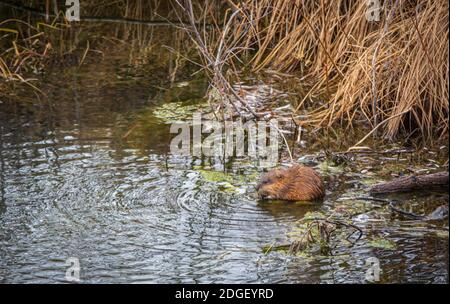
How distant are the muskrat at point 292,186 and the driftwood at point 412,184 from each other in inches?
16.1

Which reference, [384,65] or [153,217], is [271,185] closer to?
[153,217]

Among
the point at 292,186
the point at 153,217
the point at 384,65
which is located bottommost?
the point at 153,217

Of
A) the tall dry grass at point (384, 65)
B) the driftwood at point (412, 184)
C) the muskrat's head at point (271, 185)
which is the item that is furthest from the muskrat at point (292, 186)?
the tall dry grass at point (384, 65)

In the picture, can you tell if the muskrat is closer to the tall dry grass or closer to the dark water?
the dark water

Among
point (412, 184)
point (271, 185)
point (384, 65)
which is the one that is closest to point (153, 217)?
point (271, 185)

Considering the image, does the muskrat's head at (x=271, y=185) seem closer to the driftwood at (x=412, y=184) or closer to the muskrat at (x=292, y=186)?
the muskrat at (x=292, y=186)

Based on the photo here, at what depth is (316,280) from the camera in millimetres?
5066

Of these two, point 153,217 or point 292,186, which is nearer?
point 153,217

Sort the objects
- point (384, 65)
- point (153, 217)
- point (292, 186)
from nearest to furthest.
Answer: point (153, 217) → point (292, 186) → point (384, 65)

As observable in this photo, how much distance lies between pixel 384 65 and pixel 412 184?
176cm

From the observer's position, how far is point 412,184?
6270 millimetres

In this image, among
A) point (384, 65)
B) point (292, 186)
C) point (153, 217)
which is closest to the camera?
point (153, 217)
